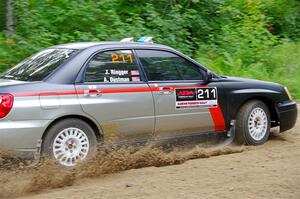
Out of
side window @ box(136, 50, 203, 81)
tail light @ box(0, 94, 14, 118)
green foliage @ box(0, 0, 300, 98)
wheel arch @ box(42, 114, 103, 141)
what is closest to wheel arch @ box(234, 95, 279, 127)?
side window @ box(136, 50, 203, 81)

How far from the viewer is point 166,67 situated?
701 cm

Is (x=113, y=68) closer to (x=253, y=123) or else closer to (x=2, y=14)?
(x=253, y=123)

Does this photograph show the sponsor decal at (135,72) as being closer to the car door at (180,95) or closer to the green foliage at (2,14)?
the car door at (180,95)

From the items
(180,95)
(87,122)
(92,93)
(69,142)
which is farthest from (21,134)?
(180,95)

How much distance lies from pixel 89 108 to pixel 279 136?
3676 mm

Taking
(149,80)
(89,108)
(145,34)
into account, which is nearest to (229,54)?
(145,34)

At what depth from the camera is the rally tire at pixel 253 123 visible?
7559 millimetres

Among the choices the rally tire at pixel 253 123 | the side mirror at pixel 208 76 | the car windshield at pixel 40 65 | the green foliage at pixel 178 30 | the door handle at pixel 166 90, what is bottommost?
the rally tire at pixel 253 123

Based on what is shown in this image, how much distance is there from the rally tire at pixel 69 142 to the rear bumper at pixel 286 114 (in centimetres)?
322

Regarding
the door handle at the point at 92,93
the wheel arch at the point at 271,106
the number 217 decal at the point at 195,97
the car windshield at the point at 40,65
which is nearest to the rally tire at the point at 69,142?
the door handle at the point at 92,93

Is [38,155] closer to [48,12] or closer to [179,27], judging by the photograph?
[48,12]

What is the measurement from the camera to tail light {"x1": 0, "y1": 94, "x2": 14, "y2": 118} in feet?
18.2

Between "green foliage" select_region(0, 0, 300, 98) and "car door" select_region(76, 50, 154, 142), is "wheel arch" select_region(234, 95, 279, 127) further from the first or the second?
"green foliage" select_region(0, 0, 300, 98)

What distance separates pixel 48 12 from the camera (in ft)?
39.1
